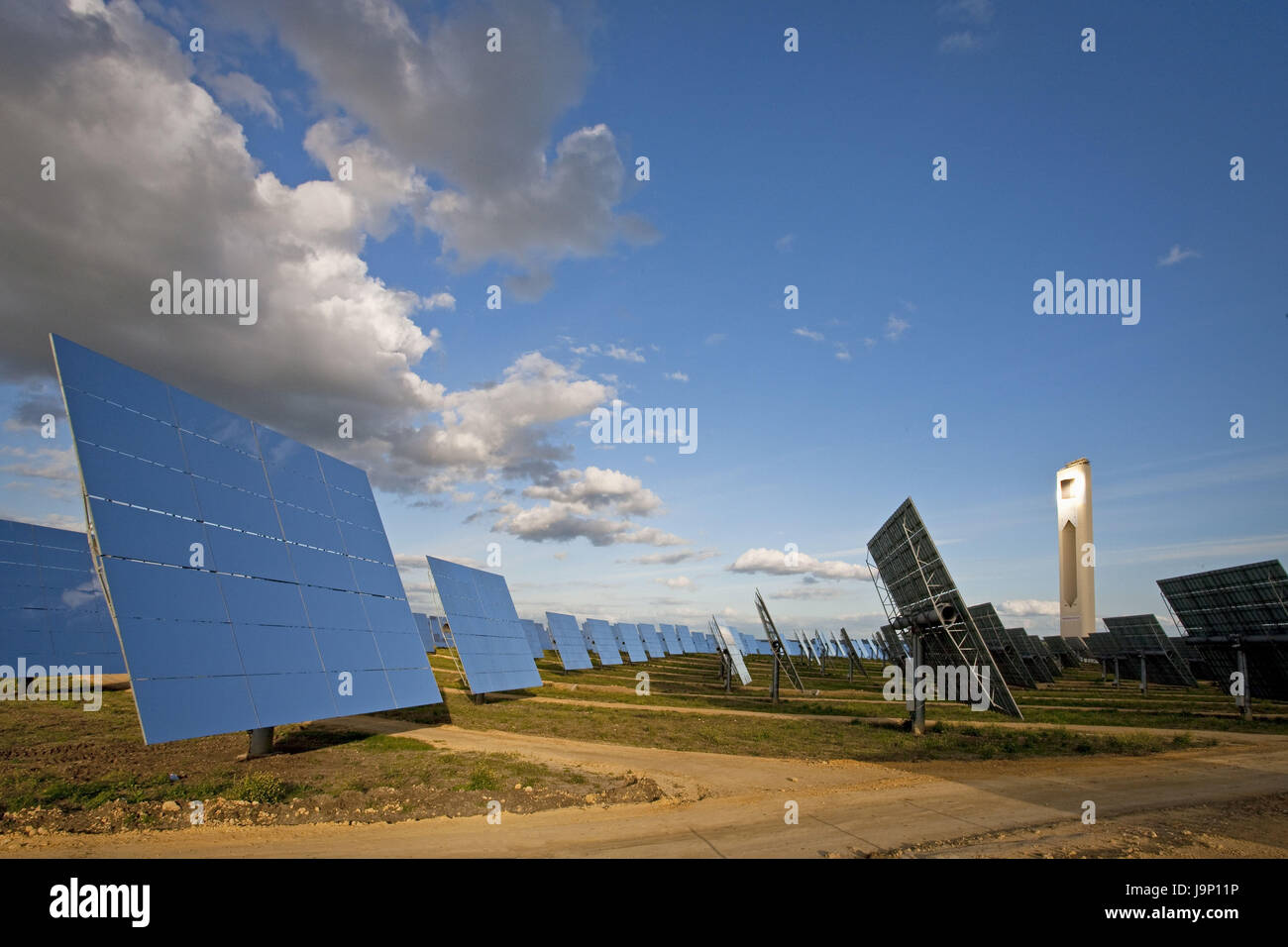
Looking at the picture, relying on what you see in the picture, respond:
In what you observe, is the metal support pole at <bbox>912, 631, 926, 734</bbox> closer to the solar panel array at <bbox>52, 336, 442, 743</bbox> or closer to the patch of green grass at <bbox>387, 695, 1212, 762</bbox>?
the patch of green grass at <bbox>387, 695, 1212, 762</bbox>

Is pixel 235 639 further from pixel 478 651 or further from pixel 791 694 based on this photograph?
pixel 791 694

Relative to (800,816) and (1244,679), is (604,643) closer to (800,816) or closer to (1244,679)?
(1244,679)

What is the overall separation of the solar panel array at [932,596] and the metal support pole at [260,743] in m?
21.0

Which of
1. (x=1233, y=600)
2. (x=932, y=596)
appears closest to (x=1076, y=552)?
(x=932, y=596)

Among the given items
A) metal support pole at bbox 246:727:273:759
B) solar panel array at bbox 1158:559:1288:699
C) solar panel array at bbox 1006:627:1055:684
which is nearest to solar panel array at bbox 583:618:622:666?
solar panel array at bbox 1006:627:1055:684

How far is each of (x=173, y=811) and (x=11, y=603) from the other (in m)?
25.8

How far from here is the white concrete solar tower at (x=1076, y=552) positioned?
24.5 m

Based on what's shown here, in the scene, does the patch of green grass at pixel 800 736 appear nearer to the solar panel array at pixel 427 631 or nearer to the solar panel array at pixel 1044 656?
the solar panel array at pixel 1044 656

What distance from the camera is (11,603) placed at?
94.4 ft

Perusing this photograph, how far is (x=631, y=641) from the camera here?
275 feet

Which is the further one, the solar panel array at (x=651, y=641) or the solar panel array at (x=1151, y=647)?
the solar panel array at (x=651, y=641)

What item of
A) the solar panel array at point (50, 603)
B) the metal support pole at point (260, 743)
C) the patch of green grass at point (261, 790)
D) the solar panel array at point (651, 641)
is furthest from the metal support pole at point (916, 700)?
the solar panel array at point (651, 641)

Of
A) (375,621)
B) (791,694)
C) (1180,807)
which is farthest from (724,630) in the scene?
(1180,807)

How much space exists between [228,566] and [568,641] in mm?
47398
